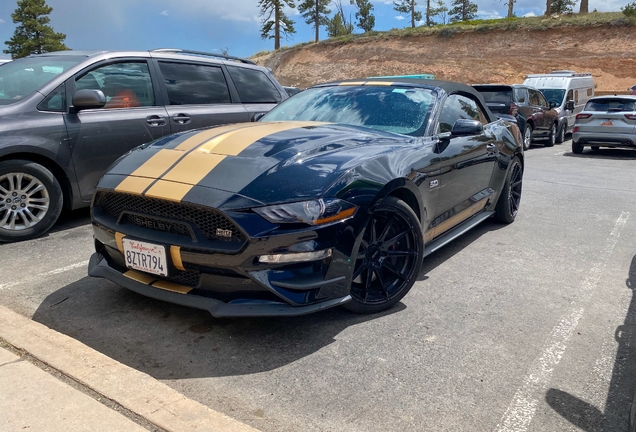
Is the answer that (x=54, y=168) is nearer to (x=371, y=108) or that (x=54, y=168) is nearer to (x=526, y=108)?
(x=371, y=108)

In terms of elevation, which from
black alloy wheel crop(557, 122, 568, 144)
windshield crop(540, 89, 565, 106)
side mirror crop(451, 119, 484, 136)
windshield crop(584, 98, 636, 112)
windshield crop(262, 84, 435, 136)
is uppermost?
windshield crop(262, 84, 435, 136)

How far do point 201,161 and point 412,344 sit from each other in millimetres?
1640

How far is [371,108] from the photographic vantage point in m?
4.29

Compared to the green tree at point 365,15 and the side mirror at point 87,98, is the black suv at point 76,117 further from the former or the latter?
the green tree at point 365,15

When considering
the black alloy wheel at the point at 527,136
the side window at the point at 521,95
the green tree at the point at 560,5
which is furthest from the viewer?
the green tree at the point at 560,5

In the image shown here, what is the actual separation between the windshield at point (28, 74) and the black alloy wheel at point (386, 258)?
3687mm

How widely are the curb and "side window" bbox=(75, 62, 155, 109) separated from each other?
290cm

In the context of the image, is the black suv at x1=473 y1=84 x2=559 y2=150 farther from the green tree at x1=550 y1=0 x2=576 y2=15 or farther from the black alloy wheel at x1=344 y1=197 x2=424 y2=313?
the green tree at x1=550 y1=0 x2=576 y2=15

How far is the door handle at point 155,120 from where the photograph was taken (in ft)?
18.4

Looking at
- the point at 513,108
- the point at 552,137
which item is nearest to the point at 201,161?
the point at 513,108

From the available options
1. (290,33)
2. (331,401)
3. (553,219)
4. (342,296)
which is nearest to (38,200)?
(342,296)

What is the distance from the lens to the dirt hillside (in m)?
34.3

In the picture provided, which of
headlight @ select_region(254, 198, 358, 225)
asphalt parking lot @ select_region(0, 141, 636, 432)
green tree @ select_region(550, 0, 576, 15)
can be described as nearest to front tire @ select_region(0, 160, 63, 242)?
asphalt parking lot @ select_region(0, 141, 636, 432)

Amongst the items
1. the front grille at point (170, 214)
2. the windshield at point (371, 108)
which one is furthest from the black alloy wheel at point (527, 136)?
the front grille at point (170, 214)
